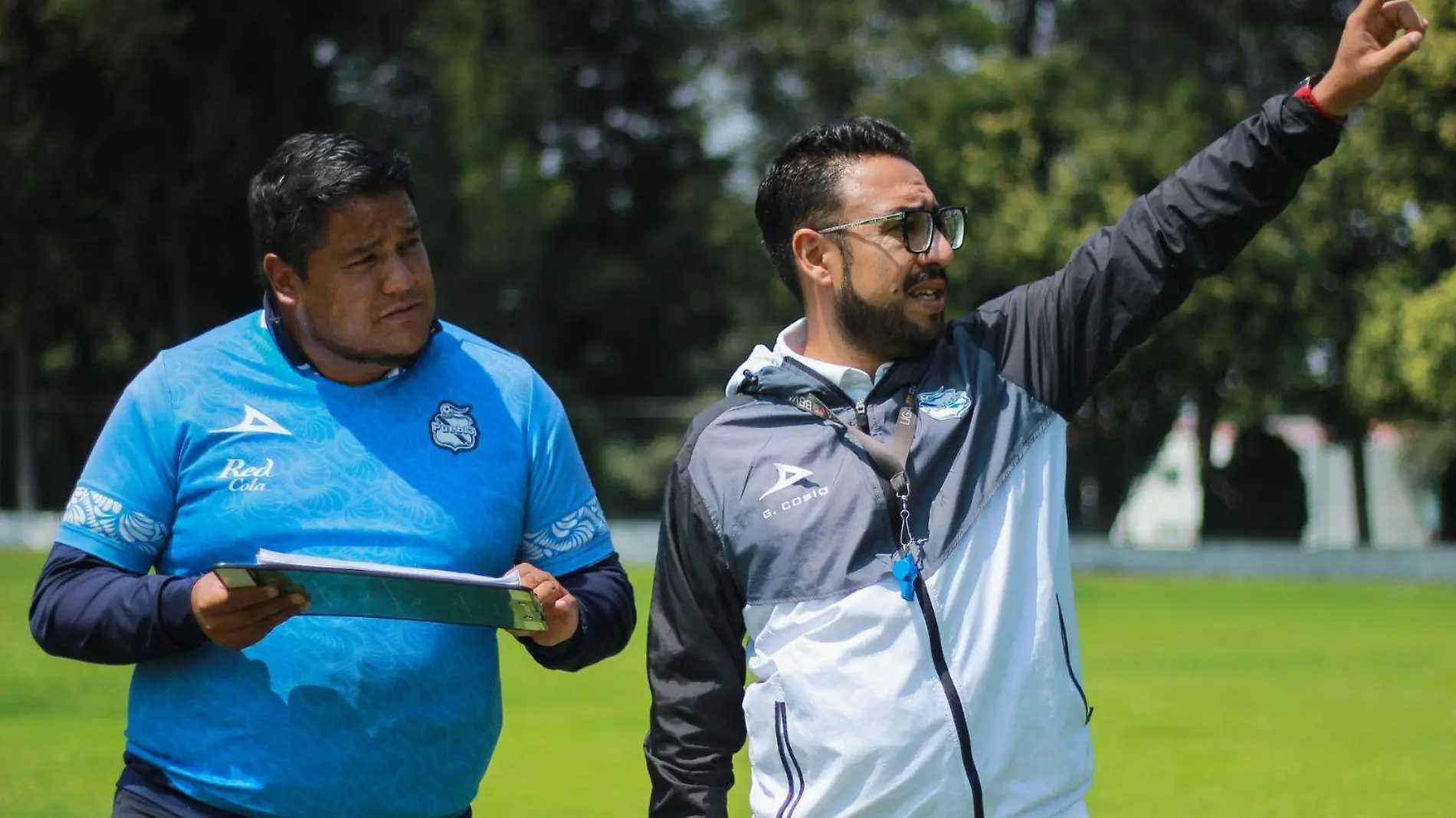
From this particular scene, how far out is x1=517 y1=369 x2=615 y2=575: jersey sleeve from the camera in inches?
144

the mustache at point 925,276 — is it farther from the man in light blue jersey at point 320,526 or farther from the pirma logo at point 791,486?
the man in light blue jersey at point 320,526

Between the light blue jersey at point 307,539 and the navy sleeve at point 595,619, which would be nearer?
the light blue jersey at point 307,539

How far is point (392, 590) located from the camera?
313cm

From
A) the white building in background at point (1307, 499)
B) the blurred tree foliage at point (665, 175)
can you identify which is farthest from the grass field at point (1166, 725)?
the blurred tree foliage at point (665, 175)

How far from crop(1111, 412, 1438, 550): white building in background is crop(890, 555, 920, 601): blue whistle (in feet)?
78.1

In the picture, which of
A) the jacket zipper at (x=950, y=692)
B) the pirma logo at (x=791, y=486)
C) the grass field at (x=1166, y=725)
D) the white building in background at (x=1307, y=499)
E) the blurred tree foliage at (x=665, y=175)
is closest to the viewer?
the jacket zipper at (x=950, y=692)

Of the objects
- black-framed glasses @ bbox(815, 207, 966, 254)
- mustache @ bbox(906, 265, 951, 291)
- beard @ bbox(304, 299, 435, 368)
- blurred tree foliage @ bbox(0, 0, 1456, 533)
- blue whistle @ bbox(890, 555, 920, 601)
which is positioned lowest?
blue whistle @ bbox(890, 555, 920, 601)

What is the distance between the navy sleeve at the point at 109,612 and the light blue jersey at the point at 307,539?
6 cm

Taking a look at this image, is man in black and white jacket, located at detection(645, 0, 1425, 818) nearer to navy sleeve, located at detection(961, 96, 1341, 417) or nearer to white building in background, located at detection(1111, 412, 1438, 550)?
navy sleeve, located at detection(961, 96, 1341, 417)

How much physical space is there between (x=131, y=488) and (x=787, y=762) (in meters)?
1.42

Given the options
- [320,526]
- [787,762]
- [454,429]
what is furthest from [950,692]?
[320,526]

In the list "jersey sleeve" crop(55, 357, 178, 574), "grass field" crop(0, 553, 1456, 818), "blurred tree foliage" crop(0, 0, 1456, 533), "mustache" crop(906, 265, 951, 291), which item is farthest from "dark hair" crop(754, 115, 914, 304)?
"blurred tree foliage" crop(0, 0, 1456, 533)

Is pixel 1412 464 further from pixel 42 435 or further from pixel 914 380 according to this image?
pixel 914 380

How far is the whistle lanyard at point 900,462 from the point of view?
3297 millimetres
